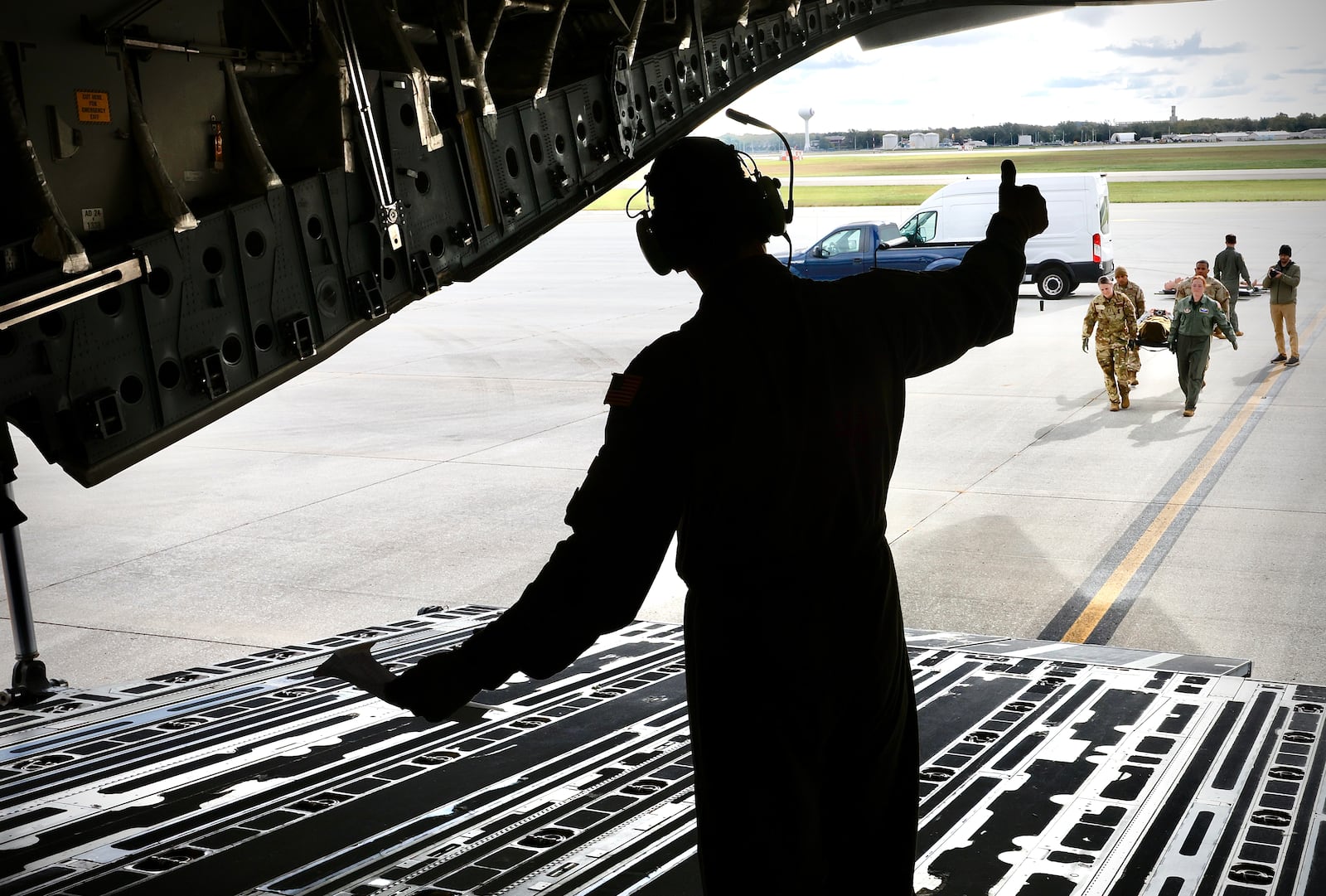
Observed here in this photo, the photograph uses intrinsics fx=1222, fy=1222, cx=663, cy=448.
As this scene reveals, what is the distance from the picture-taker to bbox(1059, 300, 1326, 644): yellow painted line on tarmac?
24.8 feet

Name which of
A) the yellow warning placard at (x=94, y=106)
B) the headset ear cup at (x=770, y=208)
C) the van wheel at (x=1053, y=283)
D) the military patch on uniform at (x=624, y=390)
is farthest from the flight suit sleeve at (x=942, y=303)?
the van wheel at (x=1053, y=283)

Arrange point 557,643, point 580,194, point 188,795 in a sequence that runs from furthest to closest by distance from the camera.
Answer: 1. point 580,194
2. point 188,795
3. point 557,643

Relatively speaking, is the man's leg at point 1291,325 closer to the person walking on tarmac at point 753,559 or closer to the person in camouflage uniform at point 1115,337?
the person in camouflage uniform at point 1115,337

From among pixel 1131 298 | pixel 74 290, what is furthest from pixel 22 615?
pixel 1131 298

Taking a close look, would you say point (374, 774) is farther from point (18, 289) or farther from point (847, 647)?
point (847, 647)

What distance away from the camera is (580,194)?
6234 mm

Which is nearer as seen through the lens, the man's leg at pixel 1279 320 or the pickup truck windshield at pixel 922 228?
the man's leg at pixel 1279 320

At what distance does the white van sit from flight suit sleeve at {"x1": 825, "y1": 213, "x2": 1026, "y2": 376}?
72.2 ft

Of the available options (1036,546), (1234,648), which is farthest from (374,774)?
(1036,546)

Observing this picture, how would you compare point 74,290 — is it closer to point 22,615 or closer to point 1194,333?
point 22,615

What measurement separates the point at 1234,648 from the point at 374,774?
16.3ft

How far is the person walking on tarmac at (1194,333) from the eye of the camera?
13.3 metres

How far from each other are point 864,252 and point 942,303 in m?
22.1

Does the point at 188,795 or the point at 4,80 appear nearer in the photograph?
the point at 4,80
